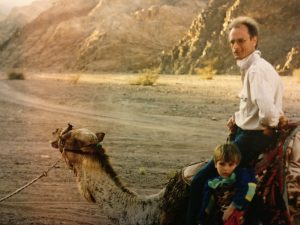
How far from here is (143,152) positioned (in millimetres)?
10227

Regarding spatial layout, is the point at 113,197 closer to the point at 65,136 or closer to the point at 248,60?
the point at 65,136

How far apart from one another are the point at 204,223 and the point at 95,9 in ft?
214

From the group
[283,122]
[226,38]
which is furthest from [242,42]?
[226,38]

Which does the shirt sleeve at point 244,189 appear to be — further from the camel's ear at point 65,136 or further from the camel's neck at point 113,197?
the camel's ear at point 65,136

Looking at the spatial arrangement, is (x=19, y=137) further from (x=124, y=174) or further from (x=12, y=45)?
(x=12, y=45)

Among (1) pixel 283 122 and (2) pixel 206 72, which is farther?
(2) pixel 206 72

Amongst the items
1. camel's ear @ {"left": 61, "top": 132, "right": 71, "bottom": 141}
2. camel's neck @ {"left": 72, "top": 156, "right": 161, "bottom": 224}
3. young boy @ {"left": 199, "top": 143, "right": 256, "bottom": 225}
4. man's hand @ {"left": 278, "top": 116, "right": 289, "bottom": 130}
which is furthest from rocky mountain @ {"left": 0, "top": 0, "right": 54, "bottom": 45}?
man's hand @ {"left": 278, "top": 116, "right": 289, "bottom": 130}

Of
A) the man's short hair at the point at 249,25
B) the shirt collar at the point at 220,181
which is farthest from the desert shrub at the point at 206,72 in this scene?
the shirt collar at the point at 220,181

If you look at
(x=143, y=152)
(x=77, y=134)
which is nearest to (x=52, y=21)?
(x=143, y=152)

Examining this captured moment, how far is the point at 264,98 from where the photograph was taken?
3695mm

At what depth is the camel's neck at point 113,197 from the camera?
4575mm

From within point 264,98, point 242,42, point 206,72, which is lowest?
point 206,72

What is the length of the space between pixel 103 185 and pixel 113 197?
0.13m

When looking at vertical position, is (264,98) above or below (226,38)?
below
